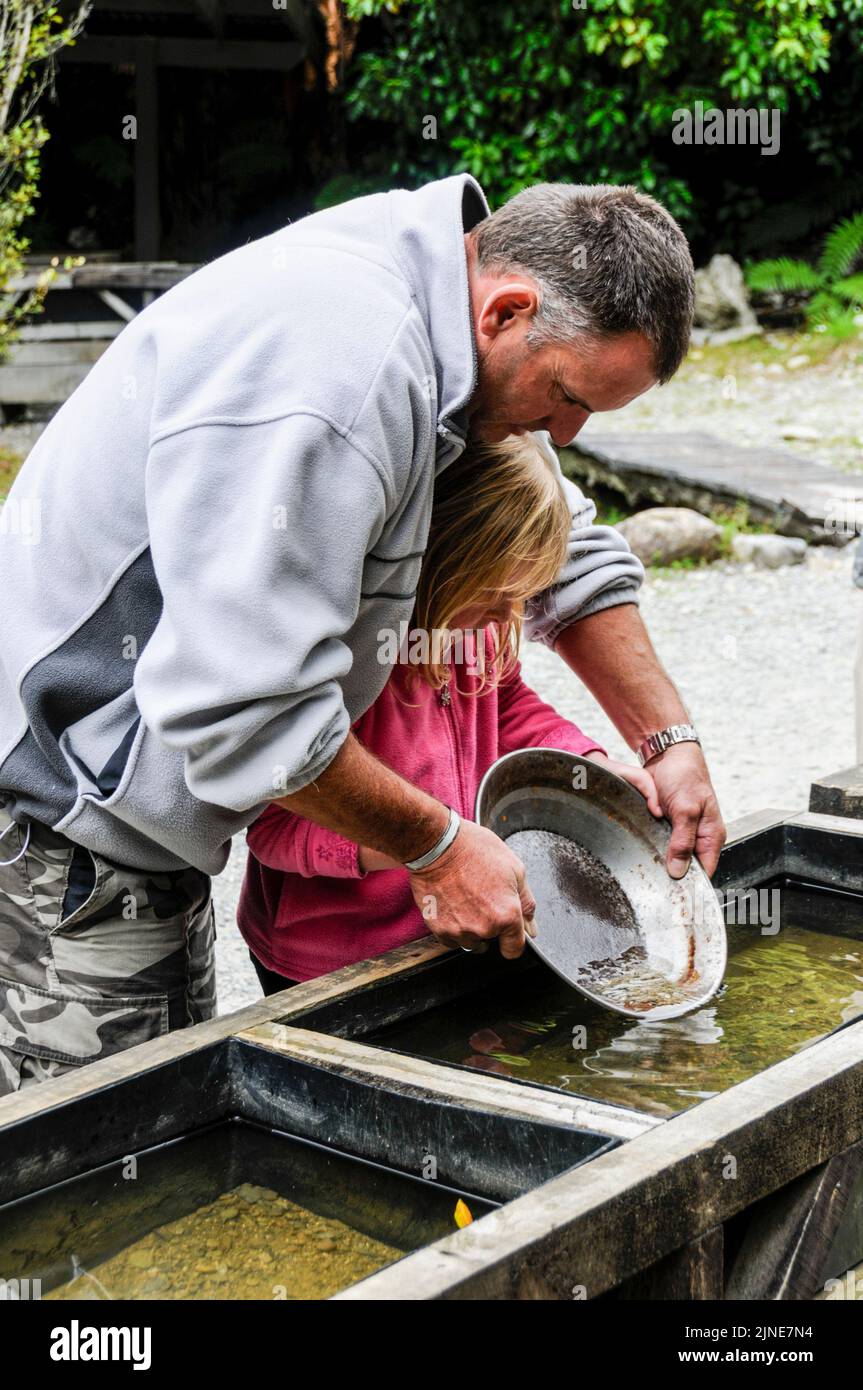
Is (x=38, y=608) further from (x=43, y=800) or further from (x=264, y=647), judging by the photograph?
(x=264, y=647)

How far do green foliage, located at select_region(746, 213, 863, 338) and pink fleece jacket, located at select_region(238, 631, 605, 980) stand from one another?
11397 mm

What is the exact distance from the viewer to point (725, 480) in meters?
8.84

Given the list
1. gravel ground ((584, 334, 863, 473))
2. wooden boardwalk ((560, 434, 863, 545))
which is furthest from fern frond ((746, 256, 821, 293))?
wooden boardwalk ((560, 434, 863, 545))

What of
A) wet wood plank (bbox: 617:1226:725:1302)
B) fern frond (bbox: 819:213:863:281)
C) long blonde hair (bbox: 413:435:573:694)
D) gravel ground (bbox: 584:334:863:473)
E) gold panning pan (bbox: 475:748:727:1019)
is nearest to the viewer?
wet wood plank (bbox: 617:1226:725:1302)

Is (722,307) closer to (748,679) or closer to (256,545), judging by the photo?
(748,679)

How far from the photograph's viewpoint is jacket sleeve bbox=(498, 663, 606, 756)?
100 inches

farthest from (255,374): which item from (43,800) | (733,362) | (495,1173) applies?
(733,362)

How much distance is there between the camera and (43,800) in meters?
2.00

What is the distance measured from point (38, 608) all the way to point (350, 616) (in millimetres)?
428

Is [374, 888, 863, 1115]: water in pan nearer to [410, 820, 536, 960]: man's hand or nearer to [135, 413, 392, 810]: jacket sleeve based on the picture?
[410, 820, 536, 960]: man's hand

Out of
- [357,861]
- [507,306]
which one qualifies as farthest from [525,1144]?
[507,306]

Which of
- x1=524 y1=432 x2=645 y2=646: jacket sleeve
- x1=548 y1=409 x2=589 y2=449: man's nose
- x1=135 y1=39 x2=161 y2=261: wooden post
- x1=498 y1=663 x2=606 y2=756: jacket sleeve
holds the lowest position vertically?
x1=498 y1=663 x2=606 y2=756: jacket sleeve

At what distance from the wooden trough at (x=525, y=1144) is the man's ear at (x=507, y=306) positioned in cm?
92

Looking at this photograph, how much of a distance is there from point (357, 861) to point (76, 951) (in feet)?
1.32
